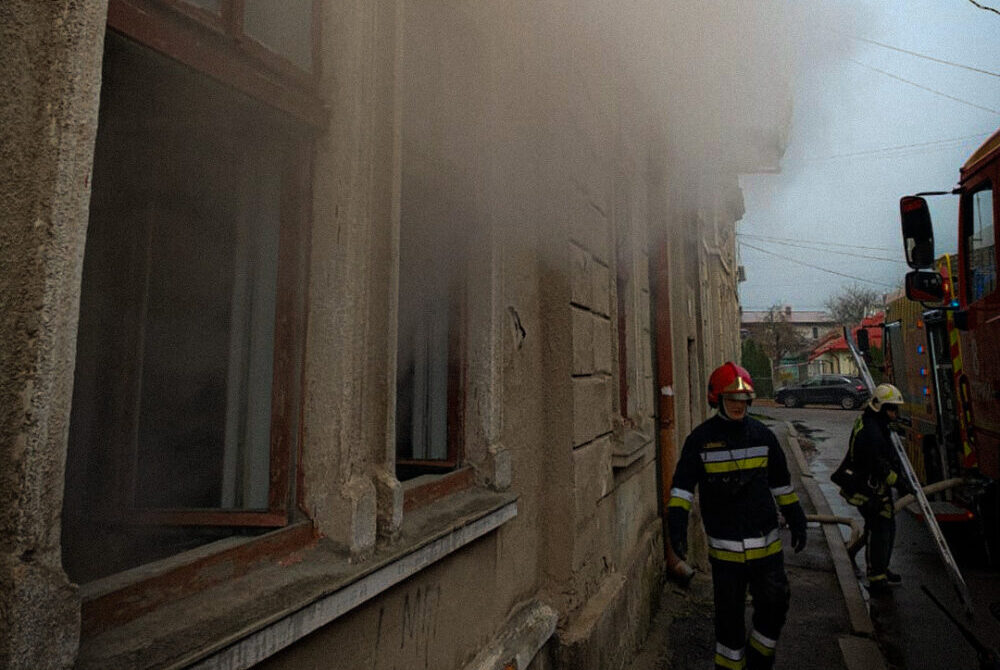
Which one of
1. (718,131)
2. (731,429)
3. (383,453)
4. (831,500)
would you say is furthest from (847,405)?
(383,453)

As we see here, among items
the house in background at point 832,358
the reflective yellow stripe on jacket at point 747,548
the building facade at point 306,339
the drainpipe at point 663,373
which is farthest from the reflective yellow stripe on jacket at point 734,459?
the house in background at point 832,358

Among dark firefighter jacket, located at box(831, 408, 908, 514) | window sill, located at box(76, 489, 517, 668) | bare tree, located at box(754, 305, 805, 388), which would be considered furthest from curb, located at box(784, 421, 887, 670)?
bare tree, located at box(754, 305, 805, 388)

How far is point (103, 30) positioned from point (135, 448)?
1302 millimetres

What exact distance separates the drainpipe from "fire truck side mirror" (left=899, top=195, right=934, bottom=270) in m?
2.13

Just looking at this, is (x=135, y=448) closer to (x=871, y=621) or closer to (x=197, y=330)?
(x=197, y=330)

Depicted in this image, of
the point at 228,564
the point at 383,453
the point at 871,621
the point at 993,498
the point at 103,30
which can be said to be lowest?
the point at 871,621

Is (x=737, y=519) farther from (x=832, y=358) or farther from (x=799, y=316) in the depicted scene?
(x=799, y=316)

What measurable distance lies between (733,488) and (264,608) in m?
2.72

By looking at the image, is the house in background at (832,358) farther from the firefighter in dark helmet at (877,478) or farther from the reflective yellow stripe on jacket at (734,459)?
the reflective yellow stripe on jacket at (734,459)

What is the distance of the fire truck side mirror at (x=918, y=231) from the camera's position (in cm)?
453

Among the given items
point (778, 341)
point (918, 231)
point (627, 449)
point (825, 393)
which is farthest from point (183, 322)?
point (778, 341)

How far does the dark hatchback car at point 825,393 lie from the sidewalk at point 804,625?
866 inches

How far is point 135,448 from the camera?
195cm

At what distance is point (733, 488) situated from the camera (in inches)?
134
